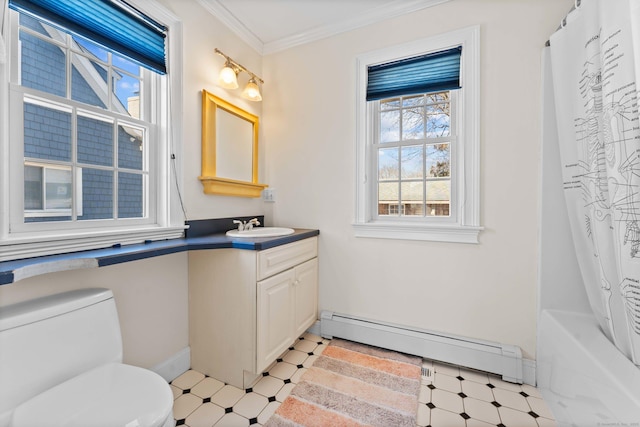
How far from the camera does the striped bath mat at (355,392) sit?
138 cm

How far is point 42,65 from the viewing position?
47.9 inches

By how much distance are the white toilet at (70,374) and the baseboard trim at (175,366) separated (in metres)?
0.50

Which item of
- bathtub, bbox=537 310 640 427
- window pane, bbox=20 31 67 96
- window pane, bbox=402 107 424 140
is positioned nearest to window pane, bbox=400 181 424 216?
window pane, bbox=402 107 424 140

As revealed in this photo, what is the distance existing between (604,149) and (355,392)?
1690 mm

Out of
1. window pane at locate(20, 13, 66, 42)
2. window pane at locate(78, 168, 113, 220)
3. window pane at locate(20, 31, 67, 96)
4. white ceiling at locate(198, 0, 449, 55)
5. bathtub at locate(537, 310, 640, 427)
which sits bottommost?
bathtub at locate(537, 310, 640, 427)

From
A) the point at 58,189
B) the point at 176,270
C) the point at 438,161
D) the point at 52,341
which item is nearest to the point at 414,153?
the point at 438,161

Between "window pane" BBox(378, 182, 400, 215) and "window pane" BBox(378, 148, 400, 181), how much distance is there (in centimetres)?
6

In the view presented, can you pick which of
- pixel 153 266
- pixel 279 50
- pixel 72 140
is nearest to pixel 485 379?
pixel 153 266

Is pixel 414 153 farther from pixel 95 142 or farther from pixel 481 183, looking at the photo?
pixel 95 142

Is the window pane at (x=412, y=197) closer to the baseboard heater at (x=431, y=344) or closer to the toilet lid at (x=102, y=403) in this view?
the baseboard heater at (x=431, y=344)

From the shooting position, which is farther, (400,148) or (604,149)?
(400,148)

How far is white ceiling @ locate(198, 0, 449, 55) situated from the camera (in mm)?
1938

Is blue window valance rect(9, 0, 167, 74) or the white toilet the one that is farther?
blue window valance rect(9, 0, 167, 74)

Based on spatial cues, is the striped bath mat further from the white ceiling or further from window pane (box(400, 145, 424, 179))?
the white ceiling
